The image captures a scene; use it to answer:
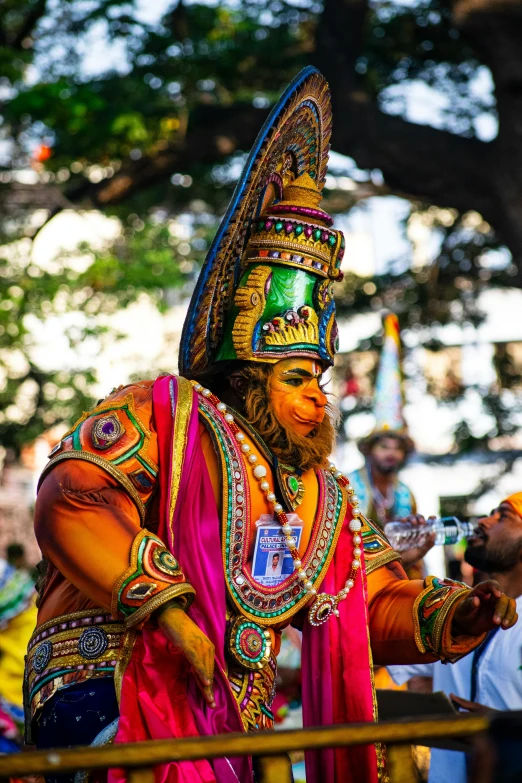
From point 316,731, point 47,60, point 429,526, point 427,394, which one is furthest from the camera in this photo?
point 427,394

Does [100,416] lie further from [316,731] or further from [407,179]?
[407,179]

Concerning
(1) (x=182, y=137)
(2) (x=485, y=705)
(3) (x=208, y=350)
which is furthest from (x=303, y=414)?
(1) (x=182, y=137)

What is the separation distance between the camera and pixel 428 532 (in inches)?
182

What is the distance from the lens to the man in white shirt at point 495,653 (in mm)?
4668

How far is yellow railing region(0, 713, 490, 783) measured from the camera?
6.81 ft

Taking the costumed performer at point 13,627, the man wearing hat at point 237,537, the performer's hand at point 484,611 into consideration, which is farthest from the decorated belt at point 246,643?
the costumed performer at point 13,627

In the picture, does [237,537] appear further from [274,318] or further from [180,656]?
[274,318]

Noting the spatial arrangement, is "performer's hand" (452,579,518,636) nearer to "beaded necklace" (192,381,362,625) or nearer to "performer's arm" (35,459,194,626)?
"beaded necklace" (192,381,362,625)

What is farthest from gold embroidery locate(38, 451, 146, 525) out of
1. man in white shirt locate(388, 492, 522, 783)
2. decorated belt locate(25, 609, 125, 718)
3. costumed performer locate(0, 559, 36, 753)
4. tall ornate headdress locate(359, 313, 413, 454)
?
tall ornate headdress locate(359, 313, 413, 454)

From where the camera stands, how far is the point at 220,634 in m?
3.05

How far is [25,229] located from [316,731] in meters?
11.5

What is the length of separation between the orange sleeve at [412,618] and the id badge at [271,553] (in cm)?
39

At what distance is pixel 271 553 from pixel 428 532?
143 cm

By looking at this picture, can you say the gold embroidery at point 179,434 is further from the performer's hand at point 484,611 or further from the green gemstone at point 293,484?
the performer's hand at point 484,611
